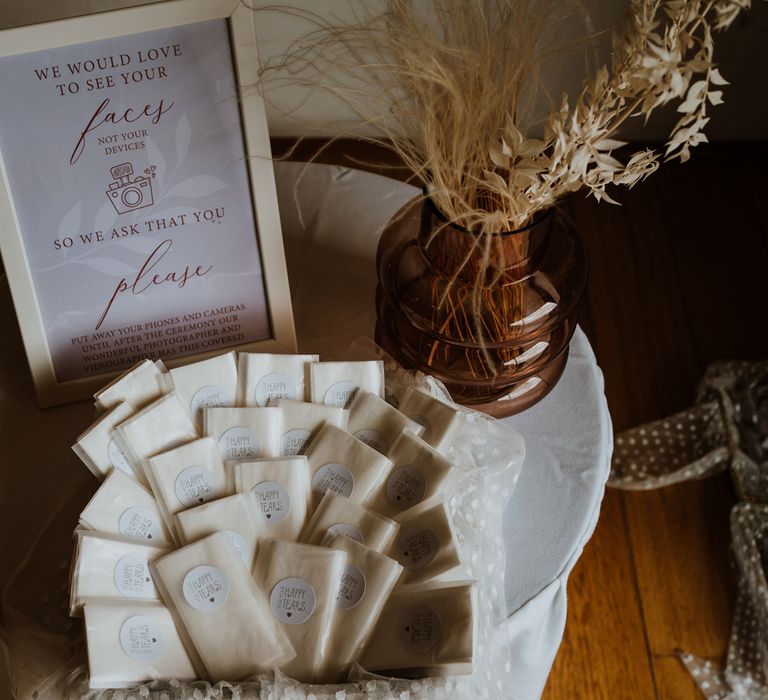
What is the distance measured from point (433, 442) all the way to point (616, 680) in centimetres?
82

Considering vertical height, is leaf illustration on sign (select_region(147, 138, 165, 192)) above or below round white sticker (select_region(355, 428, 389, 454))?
above

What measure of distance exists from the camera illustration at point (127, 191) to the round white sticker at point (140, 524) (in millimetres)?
285

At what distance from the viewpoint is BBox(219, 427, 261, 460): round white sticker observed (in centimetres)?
74

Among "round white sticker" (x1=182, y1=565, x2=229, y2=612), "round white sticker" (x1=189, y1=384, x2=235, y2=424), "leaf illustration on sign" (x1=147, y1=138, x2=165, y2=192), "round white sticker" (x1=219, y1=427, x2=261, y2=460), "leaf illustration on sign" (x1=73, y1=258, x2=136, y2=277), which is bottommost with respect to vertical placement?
"round white sticker" (x1=182, y1=565, x2=229, y2=612)

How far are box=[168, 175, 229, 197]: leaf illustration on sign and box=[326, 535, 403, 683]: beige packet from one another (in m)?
0.36

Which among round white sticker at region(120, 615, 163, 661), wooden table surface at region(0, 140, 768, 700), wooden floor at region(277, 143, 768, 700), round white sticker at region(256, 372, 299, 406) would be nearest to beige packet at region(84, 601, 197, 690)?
round white sticker at region(120, 615, 163, 661)

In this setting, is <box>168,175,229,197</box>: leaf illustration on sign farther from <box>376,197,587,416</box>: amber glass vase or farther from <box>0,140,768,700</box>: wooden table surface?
<box>0,140,768,700</box>: wooden table surface

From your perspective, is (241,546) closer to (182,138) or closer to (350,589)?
(350,589)

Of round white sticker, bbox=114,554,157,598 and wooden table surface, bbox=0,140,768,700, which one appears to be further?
wooden table surface, bbox=0,140,768,700

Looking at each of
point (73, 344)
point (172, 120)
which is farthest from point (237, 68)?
point (73, 344)

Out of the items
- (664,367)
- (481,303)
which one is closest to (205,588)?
(481,303)

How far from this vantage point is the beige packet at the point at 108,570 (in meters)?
0.64

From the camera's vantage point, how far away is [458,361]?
88 centimetres

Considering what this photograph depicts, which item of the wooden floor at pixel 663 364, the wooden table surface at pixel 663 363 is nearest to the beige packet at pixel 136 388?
the wooden table surface at pixel 663 363
